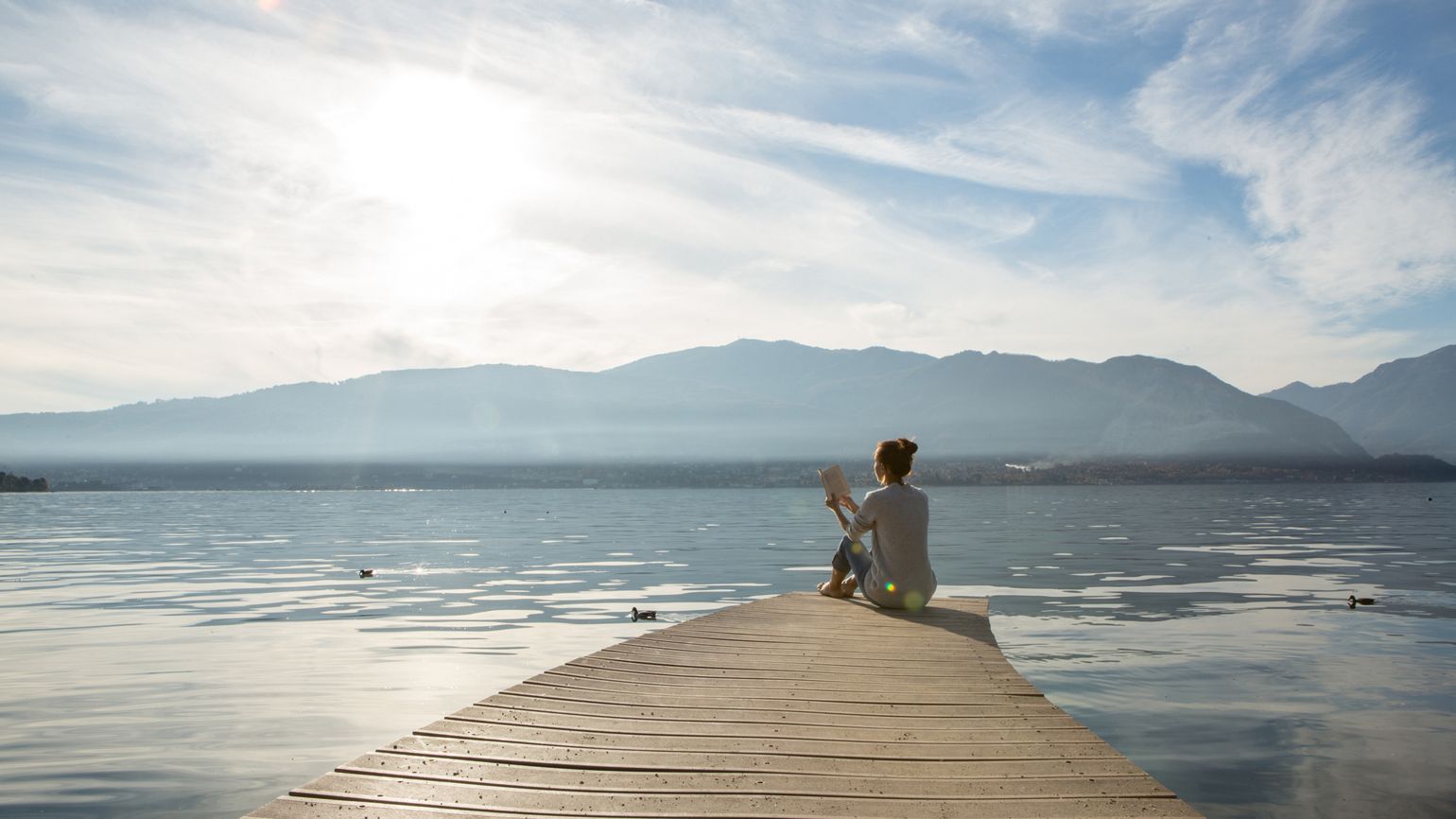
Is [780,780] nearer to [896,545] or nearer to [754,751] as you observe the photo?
[754,751]

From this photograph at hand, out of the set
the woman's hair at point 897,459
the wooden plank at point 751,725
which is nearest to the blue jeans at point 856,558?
the woman's hair at point 897,459

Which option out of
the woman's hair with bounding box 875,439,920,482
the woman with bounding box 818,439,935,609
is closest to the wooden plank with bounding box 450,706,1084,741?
the woman with bounding box 818,439,935,609

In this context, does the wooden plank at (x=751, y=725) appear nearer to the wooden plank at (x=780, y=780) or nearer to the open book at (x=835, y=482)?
the wooden plank at (x=780, y=780)

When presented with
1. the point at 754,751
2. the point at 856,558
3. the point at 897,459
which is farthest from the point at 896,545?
the point at 754,751

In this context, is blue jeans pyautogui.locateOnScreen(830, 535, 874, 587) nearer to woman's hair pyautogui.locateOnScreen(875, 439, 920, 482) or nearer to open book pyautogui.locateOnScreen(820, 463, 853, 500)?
open book pyautogui.locateOnScreen(820, 463, 853, 500)

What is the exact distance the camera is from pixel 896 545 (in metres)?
14.1

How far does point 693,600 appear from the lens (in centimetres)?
2564

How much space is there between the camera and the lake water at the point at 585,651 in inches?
430

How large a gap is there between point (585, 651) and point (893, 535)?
21.8 feet

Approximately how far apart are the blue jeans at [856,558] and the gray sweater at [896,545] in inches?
3.9

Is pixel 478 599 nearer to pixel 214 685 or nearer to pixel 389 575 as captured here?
pixel 389 575

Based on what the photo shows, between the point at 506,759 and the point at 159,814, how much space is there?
4624 mm

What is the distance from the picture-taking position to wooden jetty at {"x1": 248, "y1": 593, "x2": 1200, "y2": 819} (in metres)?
6.12

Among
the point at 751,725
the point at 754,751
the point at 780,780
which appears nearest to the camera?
the point at 780,780
